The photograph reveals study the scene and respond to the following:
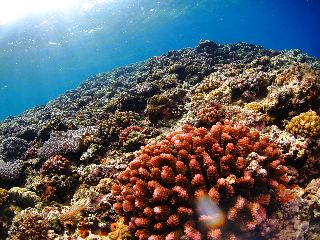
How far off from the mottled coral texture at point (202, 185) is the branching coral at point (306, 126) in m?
1.10

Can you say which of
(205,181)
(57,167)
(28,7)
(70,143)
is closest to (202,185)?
(205,181)

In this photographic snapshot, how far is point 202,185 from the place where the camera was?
14.9 ft

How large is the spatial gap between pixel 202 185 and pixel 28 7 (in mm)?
40923

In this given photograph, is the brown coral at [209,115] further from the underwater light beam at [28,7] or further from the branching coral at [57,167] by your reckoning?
the underwater light beam at [28,7]

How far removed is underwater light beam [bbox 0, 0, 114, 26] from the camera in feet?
118

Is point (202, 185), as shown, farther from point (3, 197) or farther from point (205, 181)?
point (3, 197)

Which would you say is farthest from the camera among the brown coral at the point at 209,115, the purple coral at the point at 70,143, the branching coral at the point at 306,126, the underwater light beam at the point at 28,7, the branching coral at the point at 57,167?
the underwater light beam at the point at 28,7

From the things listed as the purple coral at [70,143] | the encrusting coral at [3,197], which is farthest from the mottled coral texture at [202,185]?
the purple coral at [70,143]

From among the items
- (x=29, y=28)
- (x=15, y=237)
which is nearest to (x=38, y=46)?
Answer: (x=29, y=28)

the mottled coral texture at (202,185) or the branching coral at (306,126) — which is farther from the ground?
the branching coral at (306,126)

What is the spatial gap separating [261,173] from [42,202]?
574cm

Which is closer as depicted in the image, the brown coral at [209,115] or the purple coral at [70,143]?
the brown coral at [209,115]

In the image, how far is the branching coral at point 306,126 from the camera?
578cm

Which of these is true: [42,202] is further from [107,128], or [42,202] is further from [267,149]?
[267,149]
